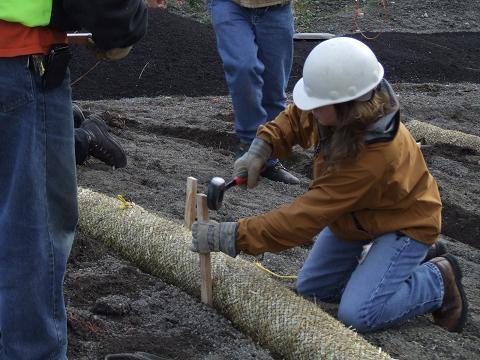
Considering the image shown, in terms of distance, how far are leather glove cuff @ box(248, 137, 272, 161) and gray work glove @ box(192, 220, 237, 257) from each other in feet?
1.44

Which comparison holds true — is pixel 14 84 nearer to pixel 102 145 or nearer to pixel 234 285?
pixel 234 285

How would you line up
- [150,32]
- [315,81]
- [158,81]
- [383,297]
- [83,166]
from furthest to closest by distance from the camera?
[150,32] → [158,81] → [83,166] → [383,297] → [315,81]

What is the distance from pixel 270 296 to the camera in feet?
10.7

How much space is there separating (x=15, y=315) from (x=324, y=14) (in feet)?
47.0

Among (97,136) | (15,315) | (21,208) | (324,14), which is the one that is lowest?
(324,14)

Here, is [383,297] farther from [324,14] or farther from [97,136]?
[324,14]

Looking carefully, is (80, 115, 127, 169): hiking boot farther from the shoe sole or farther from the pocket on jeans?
the pocket on jeans

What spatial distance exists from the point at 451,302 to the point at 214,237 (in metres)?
1.11

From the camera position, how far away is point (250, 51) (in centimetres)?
497

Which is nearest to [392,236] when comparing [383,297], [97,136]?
[383,297]

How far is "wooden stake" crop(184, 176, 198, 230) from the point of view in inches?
137

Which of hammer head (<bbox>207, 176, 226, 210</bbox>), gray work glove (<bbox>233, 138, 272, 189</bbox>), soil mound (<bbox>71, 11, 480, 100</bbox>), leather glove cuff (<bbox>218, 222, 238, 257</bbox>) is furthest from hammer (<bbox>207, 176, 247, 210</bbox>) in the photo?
soil mound (<bbox>71, 11, 480, 100</bbox>)

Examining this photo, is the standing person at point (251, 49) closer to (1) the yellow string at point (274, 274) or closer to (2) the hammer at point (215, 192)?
(1) the yellow string at point (274, 274)

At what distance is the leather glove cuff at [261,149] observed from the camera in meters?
3.56
